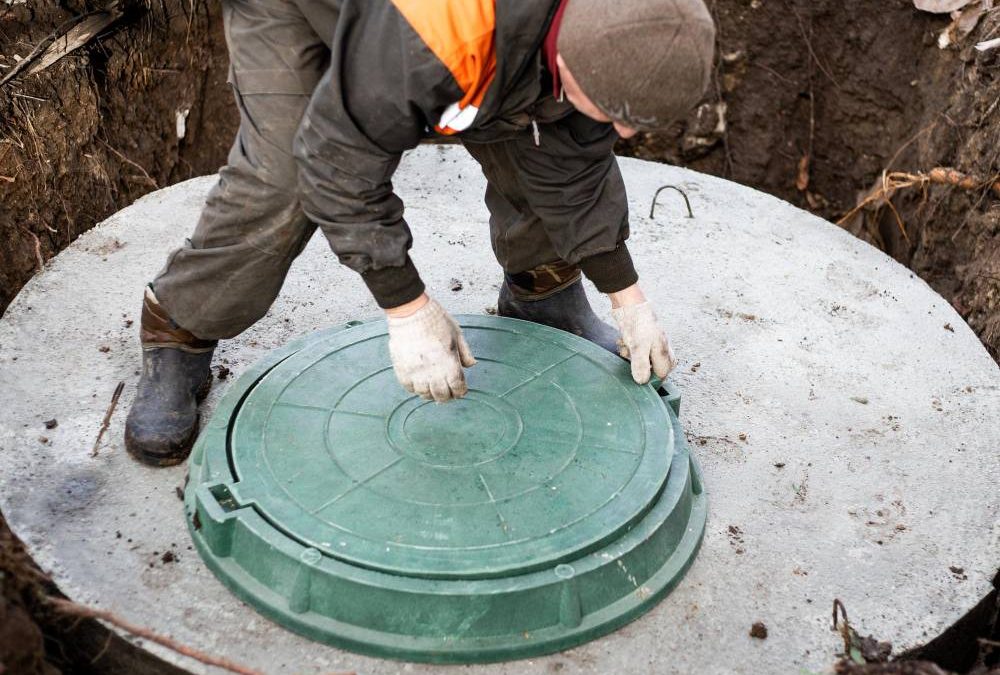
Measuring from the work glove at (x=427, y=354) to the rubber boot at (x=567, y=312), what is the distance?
654 millimetres

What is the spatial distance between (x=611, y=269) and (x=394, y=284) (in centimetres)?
59

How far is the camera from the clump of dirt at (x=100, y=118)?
146 inches

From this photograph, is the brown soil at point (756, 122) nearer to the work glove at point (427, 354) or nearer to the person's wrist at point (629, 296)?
the person's wrist at point (629, 296)

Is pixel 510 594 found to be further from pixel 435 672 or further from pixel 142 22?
pixel 142 22

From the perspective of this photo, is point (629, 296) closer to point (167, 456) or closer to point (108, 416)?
point (167, 456)

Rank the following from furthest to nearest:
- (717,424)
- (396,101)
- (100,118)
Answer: (100,118), (717,424), (396,101)

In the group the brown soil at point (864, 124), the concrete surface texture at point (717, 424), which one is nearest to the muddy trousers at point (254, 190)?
the concrete surface texture at point (717, 424)

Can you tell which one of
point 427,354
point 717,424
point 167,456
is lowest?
point 717,424

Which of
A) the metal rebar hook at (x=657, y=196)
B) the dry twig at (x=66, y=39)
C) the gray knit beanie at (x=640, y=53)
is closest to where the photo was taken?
the gray knit beanie at (x=640, y=53)

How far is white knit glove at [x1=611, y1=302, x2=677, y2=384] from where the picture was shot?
2572 mm

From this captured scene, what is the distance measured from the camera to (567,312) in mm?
2957

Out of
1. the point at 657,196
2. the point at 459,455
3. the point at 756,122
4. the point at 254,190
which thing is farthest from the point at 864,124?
the point at 254,190

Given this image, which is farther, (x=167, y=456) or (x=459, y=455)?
(x=167, y=456)

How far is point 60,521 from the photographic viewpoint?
2352 mm
